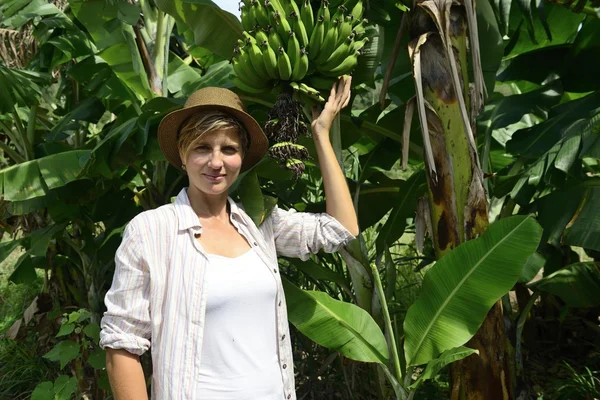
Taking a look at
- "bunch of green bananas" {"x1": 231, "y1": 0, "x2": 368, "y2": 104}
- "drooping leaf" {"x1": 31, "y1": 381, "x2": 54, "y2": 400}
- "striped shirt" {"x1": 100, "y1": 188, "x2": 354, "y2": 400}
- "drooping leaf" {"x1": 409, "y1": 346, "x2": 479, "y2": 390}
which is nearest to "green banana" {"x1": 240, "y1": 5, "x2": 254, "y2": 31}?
"bunch of green bananas" {"x1": 231, "y1": 0, "x2": 368, "y2": 104}

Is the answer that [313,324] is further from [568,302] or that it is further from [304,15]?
[568,302]

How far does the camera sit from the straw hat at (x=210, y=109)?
1423mm

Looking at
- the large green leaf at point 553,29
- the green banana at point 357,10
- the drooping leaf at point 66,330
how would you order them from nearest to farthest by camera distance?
the green banana at point 357,10
the drooping leaf at point 66,330
the large green leaf at point 553,29

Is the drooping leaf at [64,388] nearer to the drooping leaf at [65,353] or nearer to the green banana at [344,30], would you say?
the drooping leaf at [65,353]

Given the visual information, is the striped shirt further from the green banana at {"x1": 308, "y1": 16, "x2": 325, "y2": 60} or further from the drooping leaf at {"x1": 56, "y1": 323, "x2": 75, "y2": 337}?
the drooping leaf at {"x1": 56, "y1": 323, "x2": 75, "y2": 337}

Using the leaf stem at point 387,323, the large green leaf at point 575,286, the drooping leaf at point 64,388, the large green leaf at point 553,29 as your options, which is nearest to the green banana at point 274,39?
the leaf stem at point 387,323

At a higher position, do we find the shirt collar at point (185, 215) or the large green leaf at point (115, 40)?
the large green leaf at point (115, 40)

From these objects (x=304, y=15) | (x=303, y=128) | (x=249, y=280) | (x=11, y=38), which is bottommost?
(x=249, y=280)

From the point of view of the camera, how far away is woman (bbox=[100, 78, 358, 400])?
1.33 m

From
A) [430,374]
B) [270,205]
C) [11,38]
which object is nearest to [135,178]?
[11,38]

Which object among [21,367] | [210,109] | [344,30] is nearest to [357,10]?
[344,30]

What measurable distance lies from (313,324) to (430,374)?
0.37m

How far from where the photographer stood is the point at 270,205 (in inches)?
67.1

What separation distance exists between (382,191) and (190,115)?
1.45 m
